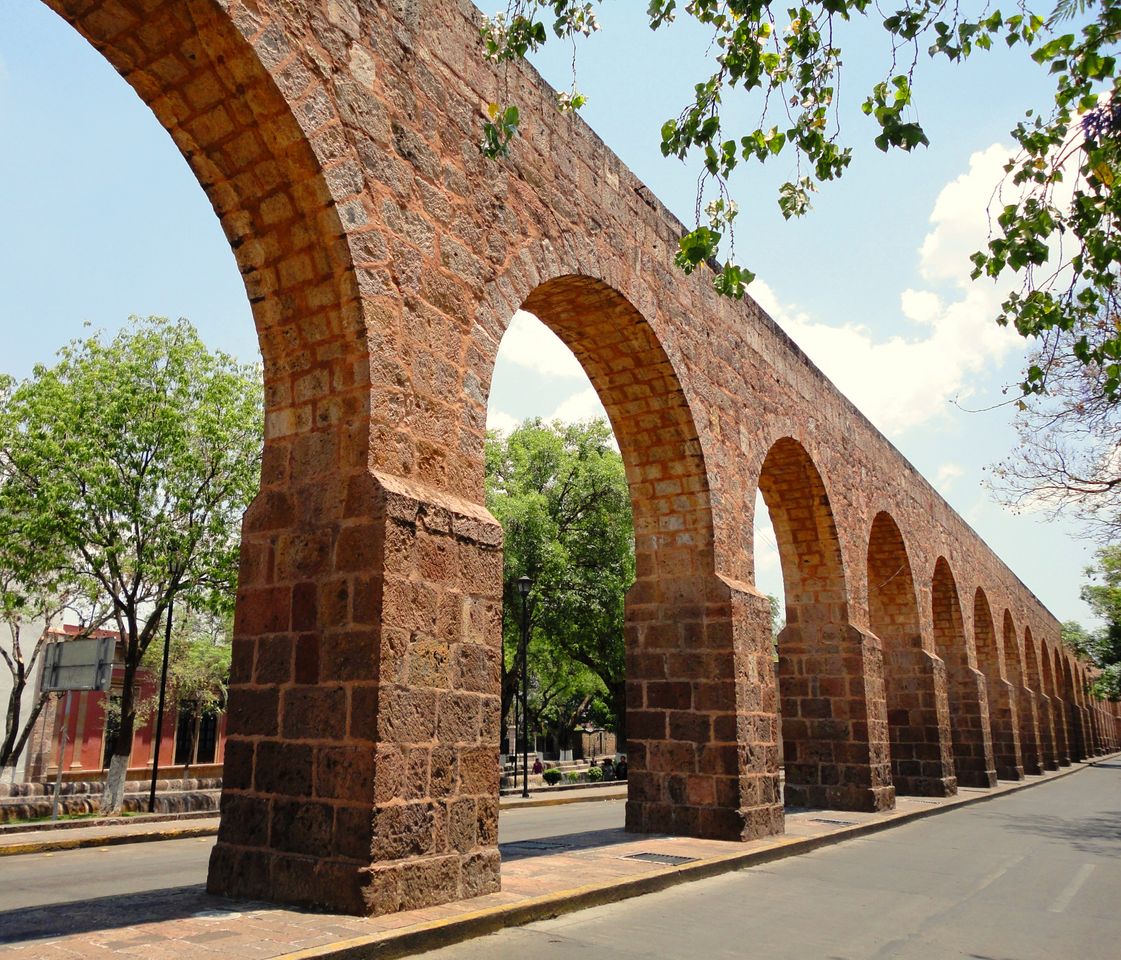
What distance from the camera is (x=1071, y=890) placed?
270 inches

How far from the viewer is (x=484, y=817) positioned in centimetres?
496

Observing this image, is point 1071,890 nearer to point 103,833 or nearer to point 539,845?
point 539,845

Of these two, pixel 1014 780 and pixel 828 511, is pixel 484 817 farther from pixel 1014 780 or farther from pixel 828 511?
pixel 1014 780

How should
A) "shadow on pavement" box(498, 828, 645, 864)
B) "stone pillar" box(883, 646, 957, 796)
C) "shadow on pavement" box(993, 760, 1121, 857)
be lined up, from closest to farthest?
"shadow on pavement" box(498, 828, 645, 864) → "shadow on pavement" box(993, 760, 1121, 857) → "stone pillar" box(883, 646, 957, 796)

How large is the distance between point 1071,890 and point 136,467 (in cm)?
1355

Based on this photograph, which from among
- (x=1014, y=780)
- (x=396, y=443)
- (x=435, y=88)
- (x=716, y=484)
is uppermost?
(x=435, y=88)

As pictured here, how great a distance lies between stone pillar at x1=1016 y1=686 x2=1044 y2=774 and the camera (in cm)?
2536

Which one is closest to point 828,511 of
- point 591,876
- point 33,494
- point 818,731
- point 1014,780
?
point 818,731

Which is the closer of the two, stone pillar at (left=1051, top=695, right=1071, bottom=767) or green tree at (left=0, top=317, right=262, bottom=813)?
green tree at (left=0, top=317, right=262, bottom=813)

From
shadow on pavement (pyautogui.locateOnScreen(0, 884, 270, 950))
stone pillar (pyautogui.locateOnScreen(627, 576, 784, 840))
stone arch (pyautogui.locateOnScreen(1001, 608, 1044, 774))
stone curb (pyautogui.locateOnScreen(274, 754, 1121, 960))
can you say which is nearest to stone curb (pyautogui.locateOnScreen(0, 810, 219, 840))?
shadow on pavement (pyautogui.locateOnScreen(0, 884, 270, 950))

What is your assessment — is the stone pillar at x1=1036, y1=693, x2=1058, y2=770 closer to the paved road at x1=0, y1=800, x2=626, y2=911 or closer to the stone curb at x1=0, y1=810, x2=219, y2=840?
the paved road at x1=0, y1=800, x2=626, y2=911

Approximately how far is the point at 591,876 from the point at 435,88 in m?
5.12

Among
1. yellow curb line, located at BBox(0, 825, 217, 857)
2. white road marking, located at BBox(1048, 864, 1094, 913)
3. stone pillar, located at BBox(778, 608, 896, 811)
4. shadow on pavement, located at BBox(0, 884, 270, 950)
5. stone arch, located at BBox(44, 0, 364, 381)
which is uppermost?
stone arch, located at BBox(44, 0, 364, 381)

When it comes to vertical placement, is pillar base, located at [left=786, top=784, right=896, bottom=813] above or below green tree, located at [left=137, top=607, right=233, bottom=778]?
below
